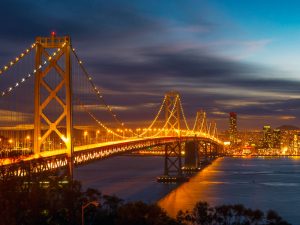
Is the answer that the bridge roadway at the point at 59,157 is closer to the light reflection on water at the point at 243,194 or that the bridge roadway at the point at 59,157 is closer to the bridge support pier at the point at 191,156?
the light reflection on water at the point at 243,194

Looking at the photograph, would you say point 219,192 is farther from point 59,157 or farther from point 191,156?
point 191,156

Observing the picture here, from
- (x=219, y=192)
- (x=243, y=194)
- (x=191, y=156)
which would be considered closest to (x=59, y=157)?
(x=243, y=194)

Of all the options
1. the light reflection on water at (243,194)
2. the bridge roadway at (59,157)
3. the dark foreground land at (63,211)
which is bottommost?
the light reflection on water at (243,194)

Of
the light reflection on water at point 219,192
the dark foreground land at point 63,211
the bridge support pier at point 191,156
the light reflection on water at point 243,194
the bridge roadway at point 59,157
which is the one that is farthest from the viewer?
the bridge support pier at point 191,156

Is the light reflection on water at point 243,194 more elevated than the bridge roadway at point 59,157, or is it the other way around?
the bridge roadway at point 59,157

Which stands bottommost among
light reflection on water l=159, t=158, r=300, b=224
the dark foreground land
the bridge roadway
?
light reflection on water l=159, t=158, r=300, b=224

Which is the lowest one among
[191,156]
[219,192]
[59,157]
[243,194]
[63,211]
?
[243,194]

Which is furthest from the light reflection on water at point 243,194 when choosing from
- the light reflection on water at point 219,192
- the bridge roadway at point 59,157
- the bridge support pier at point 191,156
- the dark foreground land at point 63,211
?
the bridge support pier at point 191,156

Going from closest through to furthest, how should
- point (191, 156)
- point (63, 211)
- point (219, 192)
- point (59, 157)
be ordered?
point (63, 211) < point (59, 157) < point (219, 192) < point (191, 156)

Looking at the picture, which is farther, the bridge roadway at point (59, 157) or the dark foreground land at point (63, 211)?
the bridge roadway at point (59, 157)

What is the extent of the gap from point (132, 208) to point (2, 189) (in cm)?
448

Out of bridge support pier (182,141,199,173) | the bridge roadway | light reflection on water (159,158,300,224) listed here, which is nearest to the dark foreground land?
the bridge roadway

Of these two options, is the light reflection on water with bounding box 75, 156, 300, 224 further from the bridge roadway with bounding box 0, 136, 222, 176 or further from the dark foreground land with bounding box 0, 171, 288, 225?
the dark foreground land with bounding box 0, 171, 288, 225

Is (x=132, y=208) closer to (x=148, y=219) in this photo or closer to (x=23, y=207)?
(x=148, y=219)
